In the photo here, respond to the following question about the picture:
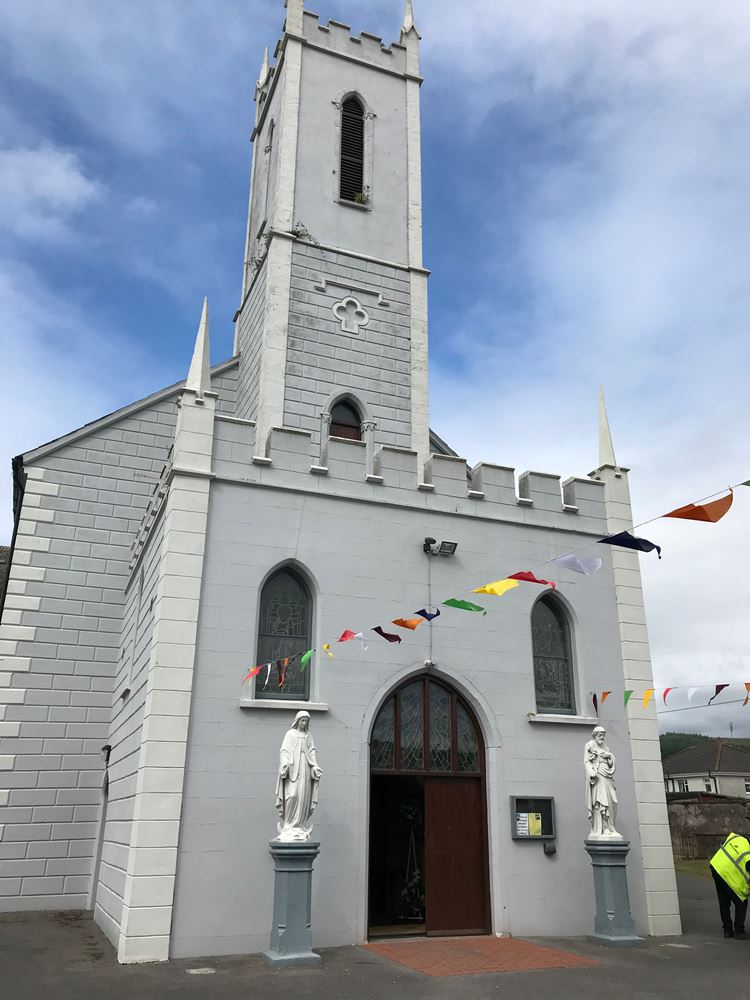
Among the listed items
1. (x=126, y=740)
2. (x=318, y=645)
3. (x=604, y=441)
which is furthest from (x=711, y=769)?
(x=126, y=740)

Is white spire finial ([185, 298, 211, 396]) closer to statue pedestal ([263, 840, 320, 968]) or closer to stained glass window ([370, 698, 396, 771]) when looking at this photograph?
stained glass window ([370, 698, 396, 771])

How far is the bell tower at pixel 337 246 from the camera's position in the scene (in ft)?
53.2

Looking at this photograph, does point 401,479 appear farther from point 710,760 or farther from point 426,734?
point 710,760

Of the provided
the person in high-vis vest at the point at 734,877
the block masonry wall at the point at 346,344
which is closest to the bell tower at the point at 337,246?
the block masonry wall at the point at 346,344

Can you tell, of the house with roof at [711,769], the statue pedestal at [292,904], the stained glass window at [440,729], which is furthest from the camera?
the house with roof at [711,769]

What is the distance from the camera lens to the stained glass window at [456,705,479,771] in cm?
1234

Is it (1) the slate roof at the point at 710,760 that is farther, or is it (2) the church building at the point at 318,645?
(1) the slate roof at the point at 710,760

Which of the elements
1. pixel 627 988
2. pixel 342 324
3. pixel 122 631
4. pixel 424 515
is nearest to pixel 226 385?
pixel 342 324

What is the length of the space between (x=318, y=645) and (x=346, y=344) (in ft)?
23.3

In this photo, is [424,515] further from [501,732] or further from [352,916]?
[352,916]

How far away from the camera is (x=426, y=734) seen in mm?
12297

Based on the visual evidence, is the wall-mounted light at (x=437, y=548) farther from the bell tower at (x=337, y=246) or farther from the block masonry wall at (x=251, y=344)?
the block masonry wall at (x=251, y=344)

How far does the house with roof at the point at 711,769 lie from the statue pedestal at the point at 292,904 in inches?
2023

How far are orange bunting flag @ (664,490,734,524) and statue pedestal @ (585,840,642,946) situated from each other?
501 centimetres
